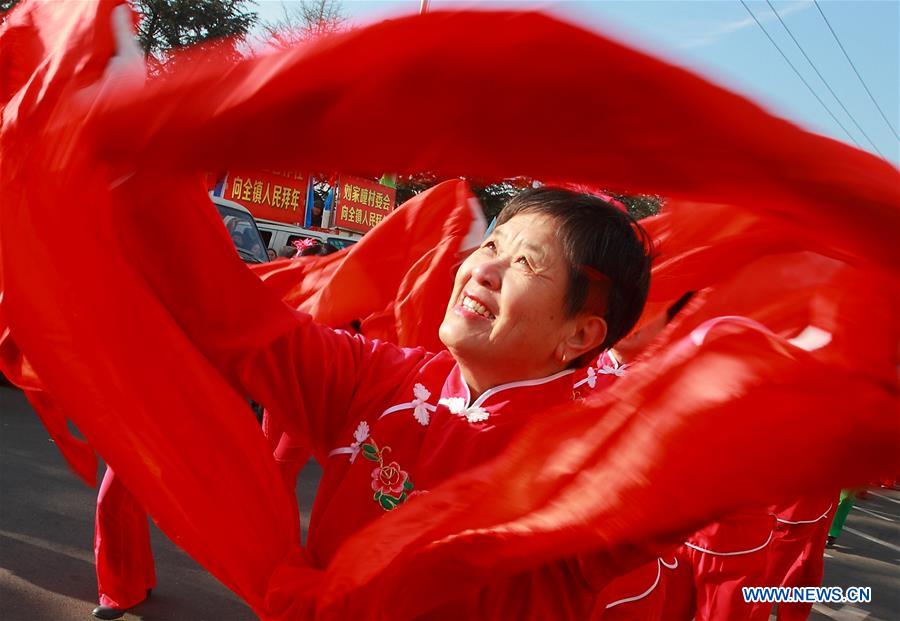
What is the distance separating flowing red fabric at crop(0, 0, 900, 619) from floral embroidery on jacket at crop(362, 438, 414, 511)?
0.48ft

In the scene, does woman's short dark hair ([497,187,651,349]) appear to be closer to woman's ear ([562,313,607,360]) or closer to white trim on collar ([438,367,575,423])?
woman's ear ([562,313,607,360])

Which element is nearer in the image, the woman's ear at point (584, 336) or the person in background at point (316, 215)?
the woman's ear at point (584, 336)

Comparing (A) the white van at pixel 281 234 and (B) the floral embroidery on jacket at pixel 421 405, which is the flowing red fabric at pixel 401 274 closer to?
(B) the floral embroidery on jacket at pixel 421 405

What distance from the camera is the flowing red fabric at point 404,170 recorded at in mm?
944

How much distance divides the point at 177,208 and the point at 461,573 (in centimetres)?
66

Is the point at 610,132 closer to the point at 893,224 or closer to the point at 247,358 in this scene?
the point at 893,224

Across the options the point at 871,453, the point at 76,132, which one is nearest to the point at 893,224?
the point at 871,453

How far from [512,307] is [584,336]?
0.20 m

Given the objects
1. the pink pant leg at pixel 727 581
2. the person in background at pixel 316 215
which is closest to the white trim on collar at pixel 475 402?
the pink pant leg at pixel 727 581

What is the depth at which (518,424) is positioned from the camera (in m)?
1.41

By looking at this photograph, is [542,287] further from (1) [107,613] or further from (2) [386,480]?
(1) [107,613]

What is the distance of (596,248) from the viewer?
1.45 meters

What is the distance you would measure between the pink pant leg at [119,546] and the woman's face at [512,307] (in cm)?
225

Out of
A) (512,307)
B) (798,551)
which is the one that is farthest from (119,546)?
(798,551)
